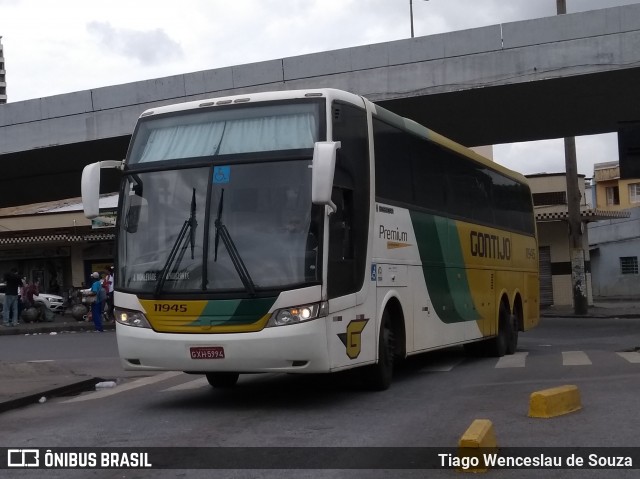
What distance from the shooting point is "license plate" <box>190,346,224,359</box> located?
32.7 ft

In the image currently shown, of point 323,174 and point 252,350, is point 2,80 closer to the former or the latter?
point 252,350

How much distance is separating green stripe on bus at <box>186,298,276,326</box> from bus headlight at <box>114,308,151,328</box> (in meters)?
0.63

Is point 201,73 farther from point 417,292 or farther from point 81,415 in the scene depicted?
point 81,415

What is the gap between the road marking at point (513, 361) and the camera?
51.4ft

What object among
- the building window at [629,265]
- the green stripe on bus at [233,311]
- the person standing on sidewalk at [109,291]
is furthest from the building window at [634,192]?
the green stripe on bus at [233,311]

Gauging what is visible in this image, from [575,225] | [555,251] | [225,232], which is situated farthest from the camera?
[555,251]

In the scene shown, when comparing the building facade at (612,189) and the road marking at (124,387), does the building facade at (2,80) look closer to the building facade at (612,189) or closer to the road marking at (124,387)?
the building facade at (612,189)

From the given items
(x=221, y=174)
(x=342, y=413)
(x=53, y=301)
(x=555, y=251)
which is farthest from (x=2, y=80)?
(x=342, y=413)

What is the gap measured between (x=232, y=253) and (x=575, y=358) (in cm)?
854

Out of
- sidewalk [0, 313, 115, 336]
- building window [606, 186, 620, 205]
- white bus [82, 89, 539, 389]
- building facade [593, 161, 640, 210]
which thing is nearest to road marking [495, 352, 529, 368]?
white bus [82, 89, 539, 389]

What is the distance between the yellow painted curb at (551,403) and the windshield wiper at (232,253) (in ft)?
9.74

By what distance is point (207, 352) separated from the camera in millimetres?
9992

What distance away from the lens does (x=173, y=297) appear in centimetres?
1014

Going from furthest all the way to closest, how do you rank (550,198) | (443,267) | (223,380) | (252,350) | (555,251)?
(550,198) < (555,251) < (443,267) < (223,380) < (252,350)
